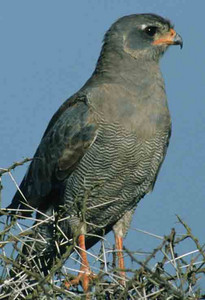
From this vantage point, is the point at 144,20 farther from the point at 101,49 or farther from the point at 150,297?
the point at 150,297

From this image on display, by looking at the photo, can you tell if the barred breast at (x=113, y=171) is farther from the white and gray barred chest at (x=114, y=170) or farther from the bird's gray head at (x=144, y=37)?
the bird's gray head at (x=144, y=37)

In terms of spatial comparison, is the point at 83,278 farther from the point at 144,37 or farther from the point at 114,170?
the point at 144,37

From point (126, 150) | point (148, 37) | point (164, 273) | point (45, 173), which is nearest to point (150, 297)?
point (164, 273)

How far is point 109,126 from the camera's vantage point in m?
7.38

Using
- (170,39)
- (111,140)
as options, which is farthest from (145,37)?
(111,140)

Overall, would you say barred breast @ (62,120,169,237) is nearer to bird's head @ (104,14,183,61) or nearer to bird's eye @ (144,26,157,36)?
bird's head @ (104,14,183,61)

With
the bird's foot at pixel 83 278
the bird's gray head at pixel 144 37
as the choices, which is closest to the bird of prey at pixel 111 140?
the bird's gray head at pixel 144 37

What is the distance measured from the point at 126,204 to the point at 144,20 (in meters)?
1.69

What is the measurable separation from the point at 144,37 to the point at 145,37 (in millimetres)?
10

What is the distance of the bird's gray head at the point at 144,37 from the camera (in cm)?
793

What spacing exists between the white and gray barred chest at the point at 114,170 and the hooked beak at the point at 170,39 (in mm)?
867

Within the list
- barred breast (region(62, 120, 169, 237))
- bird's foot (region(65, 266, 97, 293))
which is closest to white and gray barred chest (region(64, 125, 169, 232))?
barred breast (region(62, 120, 169, 237))

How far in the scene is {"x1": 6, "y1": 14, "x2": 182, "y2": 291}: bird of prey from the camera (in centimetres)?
741

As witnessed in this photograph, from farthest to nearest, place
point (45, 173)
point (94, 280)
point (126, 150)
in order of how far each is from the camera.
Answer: point (45, 173)
point (126, 150)
point (94, 280)
